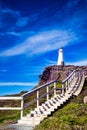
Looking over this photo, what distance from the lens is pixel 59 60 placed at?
72.3m

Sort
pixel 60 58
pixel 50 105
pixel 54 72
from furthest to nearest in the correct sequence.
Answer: pixel 60 58 < pixel 54 72 < pixel 50 105

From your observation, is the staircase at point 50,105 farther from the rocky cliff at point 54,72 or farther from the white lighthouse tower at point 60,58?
the white lighthouse tower at point 60,58

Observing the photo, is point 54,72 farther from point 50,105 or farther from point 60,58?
point 50,105

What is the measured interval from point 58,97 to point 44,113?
274 inches

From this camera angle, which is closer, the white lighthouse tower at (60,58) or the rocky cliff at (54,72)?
the rocky cliff at (54,72)

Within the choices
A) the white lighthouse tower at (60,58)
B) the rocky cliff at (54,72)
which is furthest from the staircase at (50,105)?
the white lighthouse tower at (60,58)

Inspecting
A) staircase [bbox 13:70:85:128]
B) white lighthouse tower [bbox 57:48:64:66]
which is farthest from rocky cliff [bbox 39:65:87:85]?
staircase [bbox 13:70:85:128]

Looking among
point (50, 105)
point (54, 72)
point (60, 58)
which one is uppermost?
point (60, 58)

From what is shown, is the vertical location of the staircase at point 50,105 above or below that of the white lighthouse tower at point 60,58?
below

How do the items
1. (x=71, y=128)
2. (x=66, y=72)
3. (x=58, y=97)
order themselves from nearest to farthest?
1. (x=71, y=128)
2. (x=58, y=97)
3. (x=66, y=72)

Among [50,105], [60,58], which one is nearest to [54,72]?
[60,58]

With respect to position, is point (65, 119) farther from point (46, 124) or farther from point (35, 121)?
point (35, 121)

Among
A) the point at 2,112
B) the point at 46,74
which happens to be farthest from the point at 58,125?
the point at 46,74

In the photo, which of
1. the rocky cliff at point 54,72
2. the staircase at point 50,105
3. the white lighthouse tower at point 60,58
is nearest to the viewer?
the staircase at point 50,105
